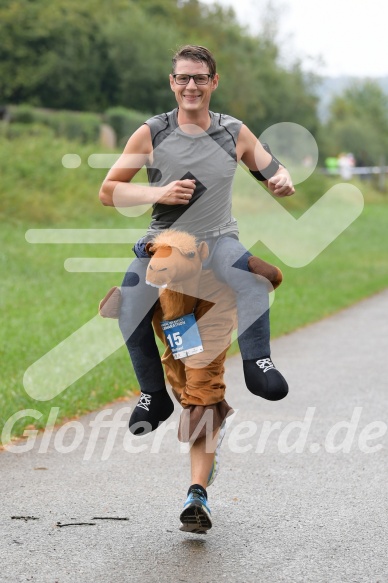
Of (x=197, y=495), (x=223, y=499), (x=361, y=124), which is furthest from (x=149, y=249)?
(x=361, y=124)

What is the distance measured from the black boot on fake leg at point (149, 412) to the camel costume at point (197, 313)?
9 centimetres

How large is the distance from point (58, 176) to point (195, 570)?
21.1 metres

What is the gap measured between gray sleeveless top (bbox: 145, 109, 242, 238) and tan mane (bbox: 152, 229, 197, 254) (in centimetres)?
7

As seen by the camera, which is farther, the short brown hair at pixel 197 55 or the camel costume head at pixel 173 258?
the short brown hair at pixel 197 55

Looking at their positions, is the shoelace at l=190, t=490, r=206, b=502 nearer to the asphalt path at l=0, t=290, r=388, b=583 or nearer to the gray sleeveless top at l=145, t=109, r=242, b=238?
the asphalt path at l=0, t=290, r=388, b=583

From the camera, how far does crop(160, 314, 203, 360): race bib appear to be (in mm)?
4984

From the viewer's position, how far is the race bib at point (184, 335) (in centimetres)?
498

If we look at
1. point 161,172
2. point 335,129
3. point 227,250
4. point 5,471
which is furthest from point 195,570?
point 335,129

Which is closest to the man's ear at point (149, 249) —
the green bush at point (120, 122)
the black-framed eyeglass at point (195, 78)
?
the black-framed eyeglass at point (195, 78)

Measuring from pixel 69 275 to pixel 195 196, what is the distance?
447 inches

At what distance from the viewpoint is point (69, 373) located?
9.31 meters

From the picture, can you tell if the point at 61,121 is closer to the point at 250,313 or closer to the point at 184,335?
the point at 184,335

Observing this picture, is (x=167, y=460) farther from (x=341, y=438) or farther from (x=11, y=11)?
(x=11, y=11)

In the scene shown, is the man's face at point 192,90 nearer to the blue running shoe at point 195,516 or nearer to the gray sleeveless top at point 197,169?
the gray sleeveless top at point 197,169
